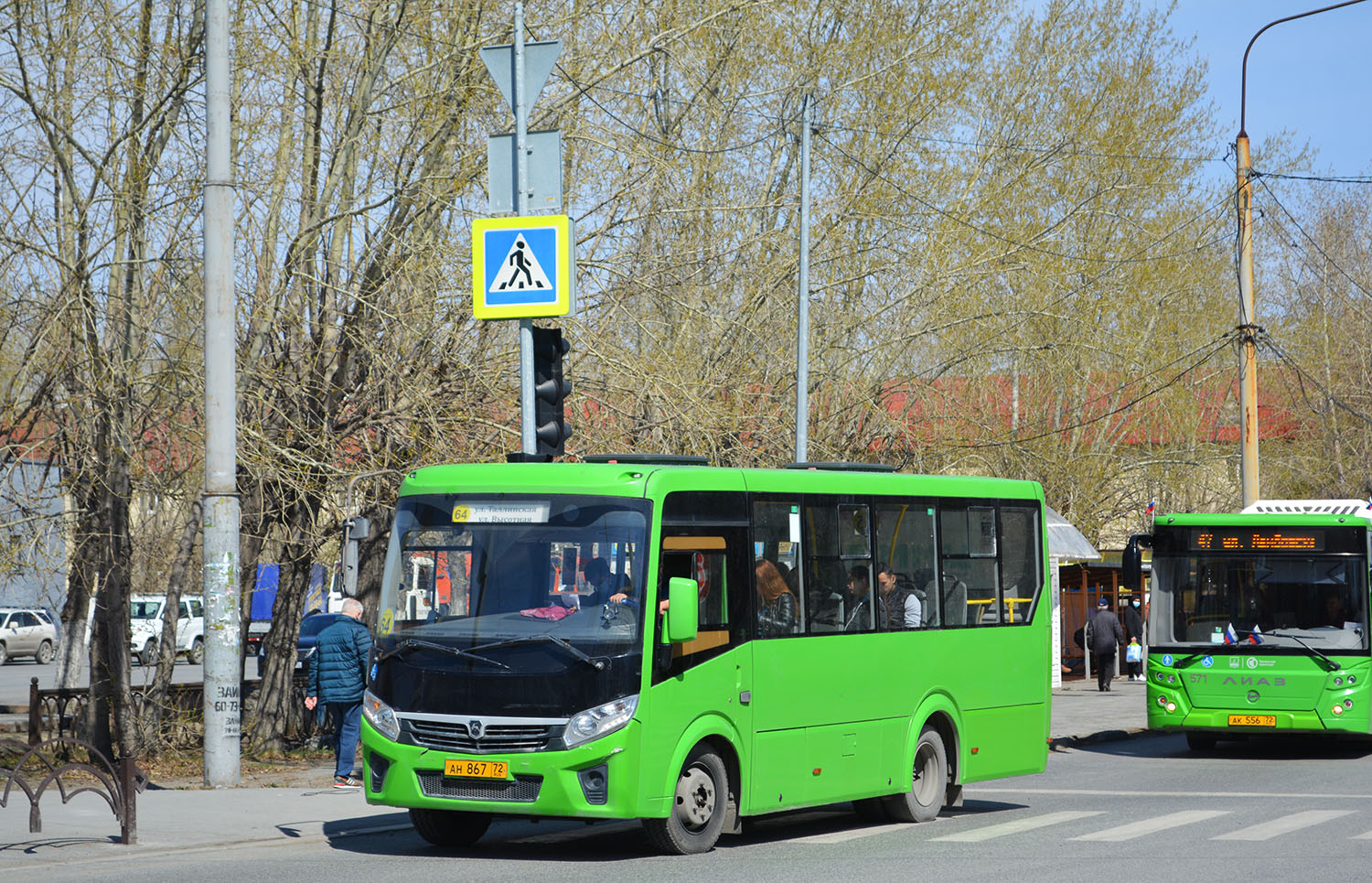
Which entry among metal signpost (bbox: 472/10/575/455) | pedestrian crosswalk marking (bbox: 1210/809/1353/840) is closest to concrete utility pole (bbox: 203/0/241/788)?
metal signpost (bbox: 472/10/575/455)

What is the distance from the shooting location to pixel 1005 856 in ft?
35.6

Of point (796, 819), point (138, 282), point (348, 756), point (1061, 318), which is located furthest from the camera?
point (1061, 318)

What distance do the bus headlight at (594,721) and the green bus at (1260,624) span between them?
10.6 metres

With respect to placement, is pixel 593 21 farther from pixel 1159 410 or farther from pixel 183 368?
pixel 1159 410

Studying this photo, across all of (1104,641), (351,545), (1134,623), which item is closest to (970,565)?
(351,545)

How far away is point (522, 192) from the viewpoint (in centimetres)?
1424

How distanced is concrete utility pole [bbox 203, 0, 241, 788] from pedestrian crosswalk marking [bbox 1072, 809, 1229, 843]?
22.8ft

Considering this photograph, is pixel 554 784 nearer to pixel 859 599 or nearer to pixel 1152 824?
pixel 859 599

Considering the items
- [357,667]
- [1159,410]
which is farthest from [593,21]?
[1159,410]

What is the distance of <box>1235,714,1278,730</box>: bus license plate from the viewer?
61.6 feet

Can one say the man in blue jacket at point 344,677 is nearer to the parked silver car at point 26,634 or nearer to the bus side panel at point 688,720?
the bus side panel at point 688,720

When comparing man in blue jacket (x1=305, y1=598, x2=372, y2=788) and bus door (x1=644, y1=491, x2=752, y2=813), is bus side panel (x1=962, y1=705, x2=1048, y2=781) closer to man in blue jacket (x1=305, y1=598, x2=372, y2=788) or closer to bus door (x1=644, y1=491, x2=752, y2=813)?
bus door (x1=644, y1=491, x2=752, y2=813)

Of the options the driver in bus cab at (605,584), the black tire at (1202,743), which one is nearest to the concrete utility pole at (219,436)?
the driver in bus cab at (605,584)

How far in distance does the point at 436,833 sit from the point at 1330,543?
11743 millimetres
